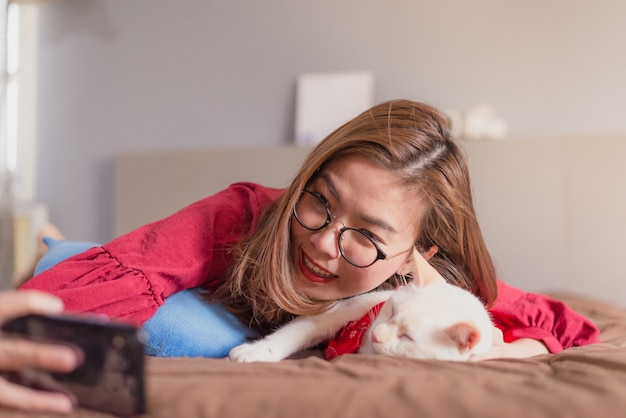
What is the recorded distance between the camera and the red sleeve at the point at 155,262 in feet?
3.15

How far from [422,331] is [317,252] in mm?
242

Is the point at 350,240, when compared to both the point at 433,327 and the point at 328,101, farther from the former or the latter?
the point at 328,101

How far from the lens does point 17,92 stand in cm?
321

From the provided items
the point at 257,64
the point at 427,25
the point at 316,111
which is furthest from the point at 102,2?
the point at 427,25

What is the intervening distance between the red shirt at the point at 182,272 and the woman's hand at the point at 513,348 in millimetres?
29

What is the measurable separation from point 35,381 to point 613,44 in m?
→ 2.44

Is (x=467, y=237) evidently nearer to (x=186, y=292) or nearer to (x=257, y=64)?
(x=186, y=292)

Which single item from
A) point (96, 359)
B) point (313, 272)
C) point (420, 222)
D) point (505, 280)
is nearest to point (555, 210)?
point (505, 280)

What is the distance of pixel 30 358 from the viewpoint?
1.99 feet

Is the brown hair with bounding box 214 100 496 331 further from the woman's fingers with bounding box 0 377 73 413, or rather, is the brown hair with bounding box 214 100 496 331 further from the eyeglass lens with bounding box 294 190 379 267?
the woman's fingers with bounding box 0 377 73 413

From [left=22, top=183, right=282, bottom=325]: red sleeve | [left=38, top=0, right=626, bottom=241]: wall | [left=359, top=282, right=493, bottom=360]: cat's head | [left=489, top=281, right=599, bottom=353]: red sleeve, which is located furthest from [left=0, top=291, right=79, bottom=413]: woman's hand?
[left=38, top=0, right=626, bottom=241]: wall

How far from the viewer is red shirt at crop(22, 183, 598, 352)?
3.17ft

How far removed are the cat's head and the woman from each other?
0.09 meters

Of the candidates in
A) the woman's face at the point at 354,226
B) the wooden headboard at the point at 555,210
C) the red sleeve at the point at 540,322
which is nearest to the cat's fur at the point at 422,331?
the woman's face at the point at 354,226
